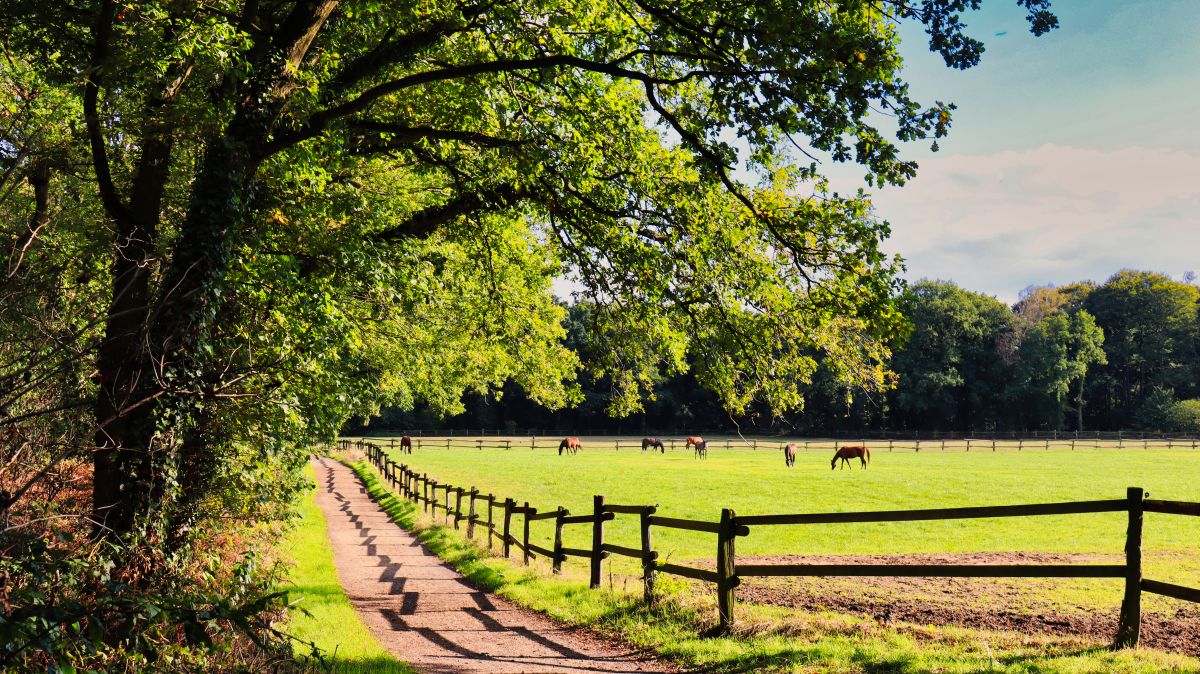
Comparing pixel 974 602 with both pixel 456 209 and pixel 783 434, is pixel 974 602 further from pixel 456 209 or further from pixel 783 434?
pixel 783 434

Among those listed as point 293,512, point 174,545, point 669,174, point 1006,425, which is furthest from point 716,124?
point 1006,425

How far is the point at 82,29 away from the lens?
9.39 m

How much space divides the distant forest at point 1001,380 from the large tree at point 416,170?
84359mm

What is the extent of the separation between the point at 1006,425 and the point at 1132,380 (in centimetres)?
2348

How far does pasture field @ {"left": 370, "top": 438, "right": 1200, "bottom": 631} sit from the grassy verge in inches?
61.7

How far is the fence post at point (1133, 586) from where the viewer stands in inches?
277

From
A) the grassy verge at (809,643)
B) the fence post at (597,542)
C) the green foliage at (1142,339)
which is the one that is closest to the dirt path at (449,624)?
the grassy verge at (809,643)

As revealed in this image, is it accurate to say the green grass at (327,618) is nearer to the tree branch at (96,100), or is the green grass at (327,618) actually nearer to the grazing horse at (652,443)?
the tree branch at (96,100)

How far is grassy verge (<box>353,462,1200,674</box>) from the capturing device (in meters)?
6.64

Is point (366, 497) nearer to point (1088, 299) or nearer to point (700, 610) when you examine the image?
point (700, 610)

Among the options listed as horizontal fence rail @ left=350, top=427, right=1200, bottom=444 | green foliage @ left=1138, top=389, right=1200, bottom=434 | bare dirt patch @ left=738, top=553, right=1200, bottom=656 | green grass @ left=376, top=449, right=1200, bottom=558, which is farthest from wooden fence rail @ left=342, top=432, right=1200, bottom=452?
bare dirt patch @ left=738, top=553, right=1200, bottom=656

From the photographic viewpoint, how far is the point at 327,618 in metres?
10.1

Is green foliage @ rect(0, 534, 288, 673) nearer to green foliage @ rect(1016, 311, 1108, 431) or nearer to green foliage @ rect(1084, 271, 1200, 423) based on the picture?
green foliage @ rect(1016, 311, 1108, 431)

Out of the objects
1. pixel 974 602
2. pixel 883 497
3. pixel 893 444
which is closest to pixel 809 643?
pixel 974 602
